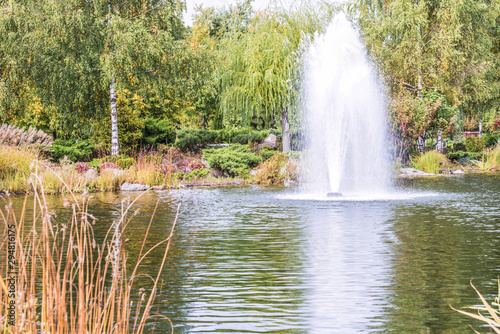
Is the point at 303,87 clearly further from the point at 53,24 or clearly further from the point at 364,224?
the point at 364,224

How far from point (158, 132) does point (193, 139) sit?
1947 millimetres

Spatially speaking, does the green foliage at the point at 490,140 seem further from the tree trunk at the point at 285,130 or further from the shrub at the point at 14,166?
the shrub at the point at 14,166

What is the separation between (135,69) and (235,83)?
213 inches

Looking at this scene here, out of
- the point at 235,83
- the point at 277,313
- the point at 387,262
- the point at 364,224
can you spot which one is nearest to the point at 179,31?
the point at 235,83

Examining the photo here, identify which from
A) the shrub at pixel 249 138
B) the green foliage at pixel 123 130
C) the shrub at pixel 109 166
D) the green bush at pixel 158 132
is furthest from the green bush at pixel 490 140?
the shrub at pixel 109 166

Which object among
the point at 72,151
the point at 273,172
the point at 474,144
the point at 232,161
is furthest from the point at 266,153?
the point at 474,144

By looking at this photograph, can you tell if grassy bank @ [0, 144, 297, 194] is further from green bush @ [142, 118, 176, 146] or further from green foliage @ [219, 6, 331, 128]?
green foliage @ [219, 6, 331, 128]

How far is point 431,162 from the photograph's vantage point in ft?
100

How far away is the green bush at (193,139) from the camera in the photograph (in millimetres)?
32031

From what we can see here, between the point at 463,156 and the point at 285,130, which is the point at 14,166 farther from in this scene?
the point at 463,156

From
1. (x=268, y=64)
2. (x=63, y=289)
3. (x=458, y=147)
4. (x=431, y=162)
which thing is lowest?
(x=63, y=289)

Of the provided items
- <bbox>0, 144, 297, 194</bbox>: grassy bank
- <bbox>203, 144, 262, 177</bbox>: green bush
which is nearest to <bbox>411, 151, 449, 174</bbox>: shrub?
Answer: <bbox>0, 144, 297, 194</bbox>: grassy bank

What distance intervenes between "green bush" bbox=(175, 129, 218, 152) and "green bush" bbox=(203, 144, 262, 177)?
4.41 m

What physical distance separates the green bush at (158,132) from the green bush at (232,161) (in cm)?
513
